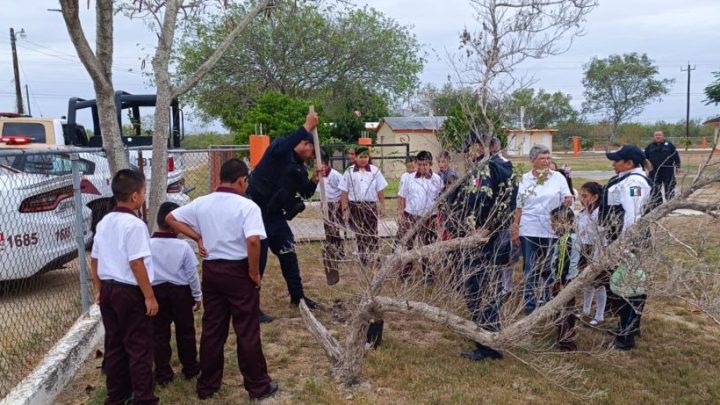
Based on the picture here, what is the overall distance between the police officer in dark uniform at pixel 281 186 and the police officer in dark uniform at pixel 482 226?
1.38m

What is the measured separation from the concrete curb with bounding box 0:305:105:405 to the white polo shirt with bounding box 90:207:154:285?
0.90m

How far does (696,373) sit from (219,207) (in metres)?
3.68

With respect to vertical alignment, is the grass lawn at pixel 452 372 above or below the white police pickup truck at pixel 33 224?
below

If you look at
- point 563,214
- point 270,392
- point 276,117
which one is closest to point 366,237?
point 270,392

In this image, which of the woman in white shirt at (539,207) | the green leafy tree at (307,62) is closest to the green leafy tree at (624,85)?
the green leafy tree at (307,62)

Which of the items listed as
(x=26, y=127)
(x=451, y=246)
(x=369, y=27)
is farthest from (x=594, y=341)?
(x=369, y=27)

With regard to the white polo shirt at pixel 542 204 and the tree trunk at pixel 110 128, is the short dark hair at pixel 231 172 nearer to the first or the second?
the tree trunk at pixel 110 128

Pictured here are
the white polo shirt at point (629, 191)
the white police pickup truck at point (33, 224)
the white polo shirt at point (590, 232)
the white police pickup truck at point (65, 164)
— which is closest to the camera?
the white polo shirt at point (590, 232)

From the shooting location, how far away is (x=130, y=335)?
3.59 meters

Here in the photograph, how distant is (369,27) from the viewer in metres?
26.8

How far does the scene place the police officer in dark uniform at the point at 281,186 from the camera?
5.22 m

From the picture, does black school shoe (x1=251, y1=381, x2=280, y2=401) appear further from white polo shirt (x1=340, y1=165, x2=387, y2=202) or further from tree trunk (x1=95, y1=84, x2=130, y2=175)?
white polo shirt (x1=340, y1=165, x2=387, y2=202)

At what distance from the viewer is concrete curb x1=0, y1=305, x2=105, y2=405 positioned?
3.72 meters

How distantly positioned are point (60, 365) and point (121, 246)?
128 centimetres
